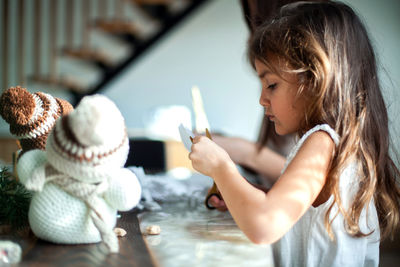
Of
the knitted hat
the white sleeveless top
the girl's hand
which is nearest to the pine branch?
the knitted hat

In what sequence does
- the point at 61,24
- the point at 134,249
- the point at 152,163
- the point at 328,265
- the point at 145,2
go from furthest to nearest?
the point at 61,24 < the point at 145,2 < the point at 152,163 < the point at 328,265 < the point at 134,249

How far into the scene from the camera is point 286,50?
2.71 feet

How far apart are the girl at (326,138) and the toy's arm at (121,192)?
6.6 inches

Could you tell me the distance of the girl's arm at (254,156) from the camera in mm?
1385

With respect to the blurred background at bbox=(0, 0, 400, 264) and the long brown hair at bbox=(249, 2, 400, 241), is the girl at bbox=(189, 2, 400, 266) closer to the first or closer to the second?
the long brown hair at bbox=(249, 2, 400, 241)

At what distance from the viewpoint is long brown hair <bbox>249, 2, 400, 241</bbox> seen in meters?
0.78

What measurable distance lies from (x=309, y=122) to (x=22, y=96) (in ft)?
1.73

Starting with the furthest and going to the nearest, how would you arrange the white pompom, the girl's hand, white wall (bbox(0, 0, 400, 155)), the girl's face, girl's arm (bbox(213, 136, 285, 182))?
white wall (bbox(0, 0, 400, 155)) < girl's arm (bbox(213, 136, 285, 182)) < the girl's face < the girl's hand < the white pompom

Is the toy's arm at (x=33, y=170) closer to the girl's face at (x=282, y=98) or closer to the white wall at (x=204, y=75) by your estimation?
the girl's face at (x=282, y=98)

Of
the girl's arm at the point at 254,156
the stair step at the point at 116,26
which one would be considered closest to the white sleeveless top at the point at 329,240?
the girl's arm at the point at 254,156

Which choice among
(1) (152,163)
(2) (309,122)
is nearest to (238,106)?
(1) (152,163)

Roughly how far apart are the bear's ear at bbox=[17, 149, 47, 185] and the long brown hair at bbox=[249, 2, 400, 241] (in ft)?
1.56

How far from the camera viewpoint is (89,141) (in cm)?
50

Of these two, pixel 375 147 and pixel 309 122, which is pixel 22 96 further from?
pixel 375 147
